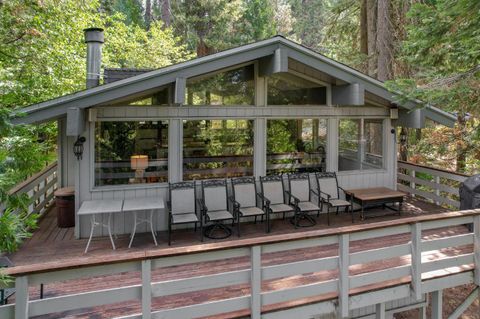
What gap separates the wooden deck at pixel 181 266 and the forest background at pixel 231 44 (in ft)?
5.08

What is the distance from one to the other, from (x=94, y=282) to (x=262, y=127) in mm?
3888

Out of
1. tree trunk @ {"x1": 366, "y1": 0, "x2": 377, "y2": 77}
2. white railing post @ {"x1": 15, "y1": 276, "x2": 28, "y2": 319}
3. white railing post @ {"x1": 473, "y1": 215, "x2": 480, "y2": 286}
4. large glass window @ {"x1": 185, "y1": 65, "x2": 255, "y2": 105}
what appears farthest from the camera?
tree trunk @ {"x1": 366, "y1": 0, "x2": 377, "y2": 77}

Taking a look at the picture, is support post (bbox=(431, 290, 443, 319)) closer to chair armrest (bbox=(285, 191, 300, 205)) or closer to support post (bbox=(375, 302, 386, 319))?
support post (bbox=(375, 302, 386, 319))

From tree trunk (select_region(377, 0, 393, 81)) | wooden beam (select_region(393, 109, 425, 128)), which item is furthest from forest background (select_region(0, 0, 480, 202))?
wooden beam (select_region(393, 109, 425, 128))

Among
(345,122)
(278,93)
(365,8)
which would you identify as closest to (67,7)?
(278,93)

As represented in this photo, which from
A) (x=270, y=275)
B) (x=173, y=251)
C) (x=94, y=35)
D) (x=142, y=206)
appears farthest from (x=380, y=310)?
(x=94, y=35)

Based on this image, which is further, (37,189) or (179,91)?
(37,189)

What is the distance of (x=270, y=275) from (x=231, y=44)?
16.8 meters

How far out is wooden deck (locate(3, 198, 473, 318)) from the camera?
150 inches

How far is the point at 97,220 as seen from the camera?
6.08 meters

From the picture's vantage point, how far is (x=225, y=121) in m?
6.73

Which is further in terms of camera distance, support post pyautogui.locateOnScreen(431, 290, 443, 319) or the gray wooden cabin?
the gray wooden cabin

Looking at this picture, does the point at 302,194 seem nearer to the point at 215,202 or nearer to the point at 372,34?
the point at 215,202

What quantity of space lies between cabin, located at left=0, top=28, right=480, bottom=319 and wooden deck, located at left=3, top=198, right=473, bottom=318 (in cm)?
2
